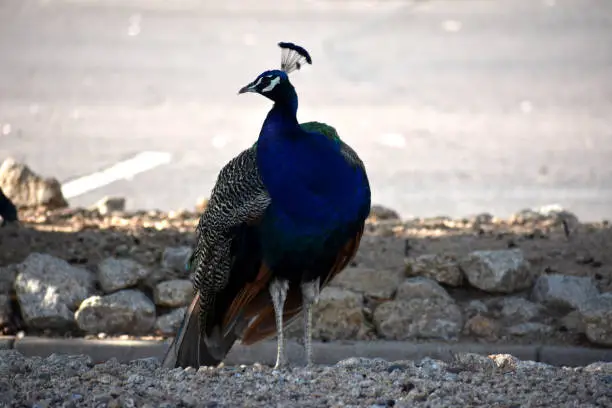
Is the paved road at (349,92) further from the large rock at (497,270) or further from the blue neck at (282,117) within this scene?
the blue neck at (282,117)

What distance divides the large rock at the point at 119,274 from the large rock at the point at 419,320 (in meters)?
1.54

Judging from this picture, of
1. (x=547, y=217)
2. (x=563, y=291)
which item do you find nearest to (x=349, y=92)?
(x=547, y=217)


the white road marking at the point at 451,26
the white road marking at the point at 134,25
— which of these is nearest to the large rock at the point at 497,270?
the white road marking at the point at 451,26

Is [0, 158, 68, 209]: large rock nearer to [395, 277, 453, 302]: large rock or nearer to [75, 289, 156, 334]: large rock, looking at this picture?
[75, 289, 156, 334]: large rock

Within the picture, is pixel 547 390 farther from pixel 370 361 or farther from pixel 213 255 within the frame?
pixel 213 255

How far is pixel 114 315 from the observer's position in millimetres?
8125

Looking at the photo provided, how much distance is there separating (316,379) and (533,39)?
1520cm

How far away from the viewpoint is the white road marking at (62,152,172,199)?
13.1 metres

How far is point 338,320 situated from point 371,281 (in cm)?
40

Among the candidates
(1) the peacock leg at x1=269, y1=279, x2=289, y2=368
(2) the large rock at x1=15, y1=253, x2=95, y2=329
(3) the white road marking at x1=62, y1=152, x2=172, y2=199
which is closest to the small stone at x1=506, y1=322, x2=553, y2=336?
(1) the peacock leg at x1=269, y1=279, x2=289, y2=368

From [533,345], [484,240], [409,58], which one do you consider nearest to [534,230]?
[484,240]

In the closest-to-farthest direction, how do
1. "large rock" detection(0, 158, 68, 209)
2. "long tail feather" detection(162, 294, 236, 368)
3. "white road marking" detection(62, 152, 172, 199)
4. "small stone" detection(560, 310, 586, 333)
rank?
"long tail feather" detection(162, 294, 236, 368) → "small stone" detection(560, 310, 586, 333) → "large rock" detection(0, 158, 68, 209) → "white road marking" detection(62, 152, 172, 199)

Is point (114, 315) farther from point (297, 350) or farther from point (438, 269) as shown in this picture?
point (438, 269)

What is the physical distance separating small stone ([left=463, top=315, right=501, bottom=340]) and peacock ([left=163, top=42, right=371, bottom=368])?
1.67 meters
